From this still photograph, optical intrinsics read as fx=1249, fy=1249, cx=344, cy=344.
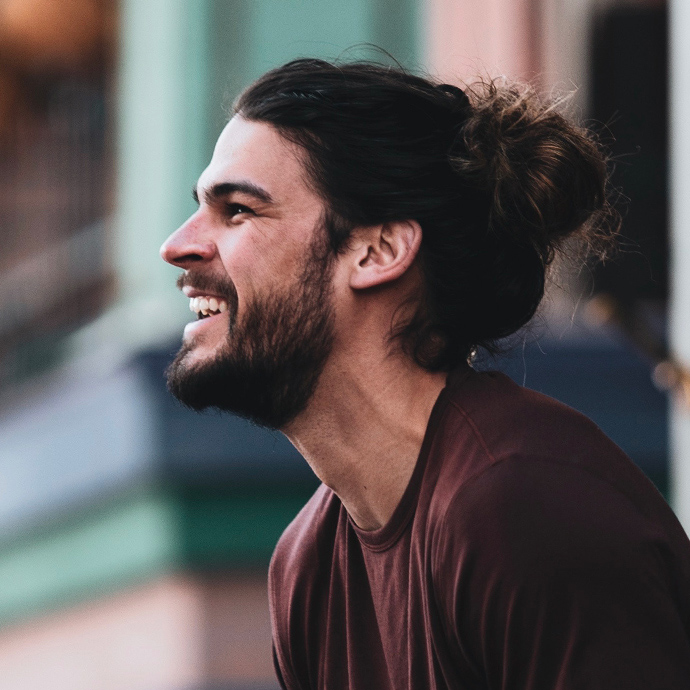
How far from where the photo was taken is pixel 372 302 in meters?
2.64

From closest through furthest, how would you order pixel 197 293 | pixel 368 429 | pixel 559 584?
pixel 559 584 → pixel 368 429 → pixel 197 293

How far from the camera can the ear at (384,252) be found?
260 centimetres

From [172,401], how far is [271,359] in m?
3.05

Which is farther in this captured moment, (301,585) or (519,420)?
(301,585)

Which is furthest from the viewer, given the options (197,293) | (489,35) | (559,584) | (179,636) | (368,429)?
(489,35)

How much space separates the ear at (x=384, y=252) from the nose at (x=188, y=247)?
1.03 ft

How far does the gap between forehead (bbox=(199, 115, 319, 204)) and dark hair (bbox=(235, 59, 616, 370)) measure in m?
0.02

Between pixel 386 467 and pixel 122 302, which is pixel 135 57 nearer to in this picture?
pixel 122 302

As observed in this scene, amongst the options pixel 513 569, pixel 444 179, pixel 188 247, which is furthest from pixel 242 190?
pixel 513 569

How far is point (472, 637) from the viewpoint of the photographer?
213 centimetres

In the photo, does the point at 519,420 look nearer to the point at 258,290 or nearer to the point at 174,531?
the point at 258,290

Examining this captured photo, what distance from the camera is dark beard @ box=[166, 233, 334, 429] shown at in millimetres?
2574

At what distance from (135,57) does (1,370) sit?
2.37 m

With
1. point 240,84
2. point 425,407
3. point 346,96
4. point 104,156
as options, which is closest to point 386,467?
point 425,407
